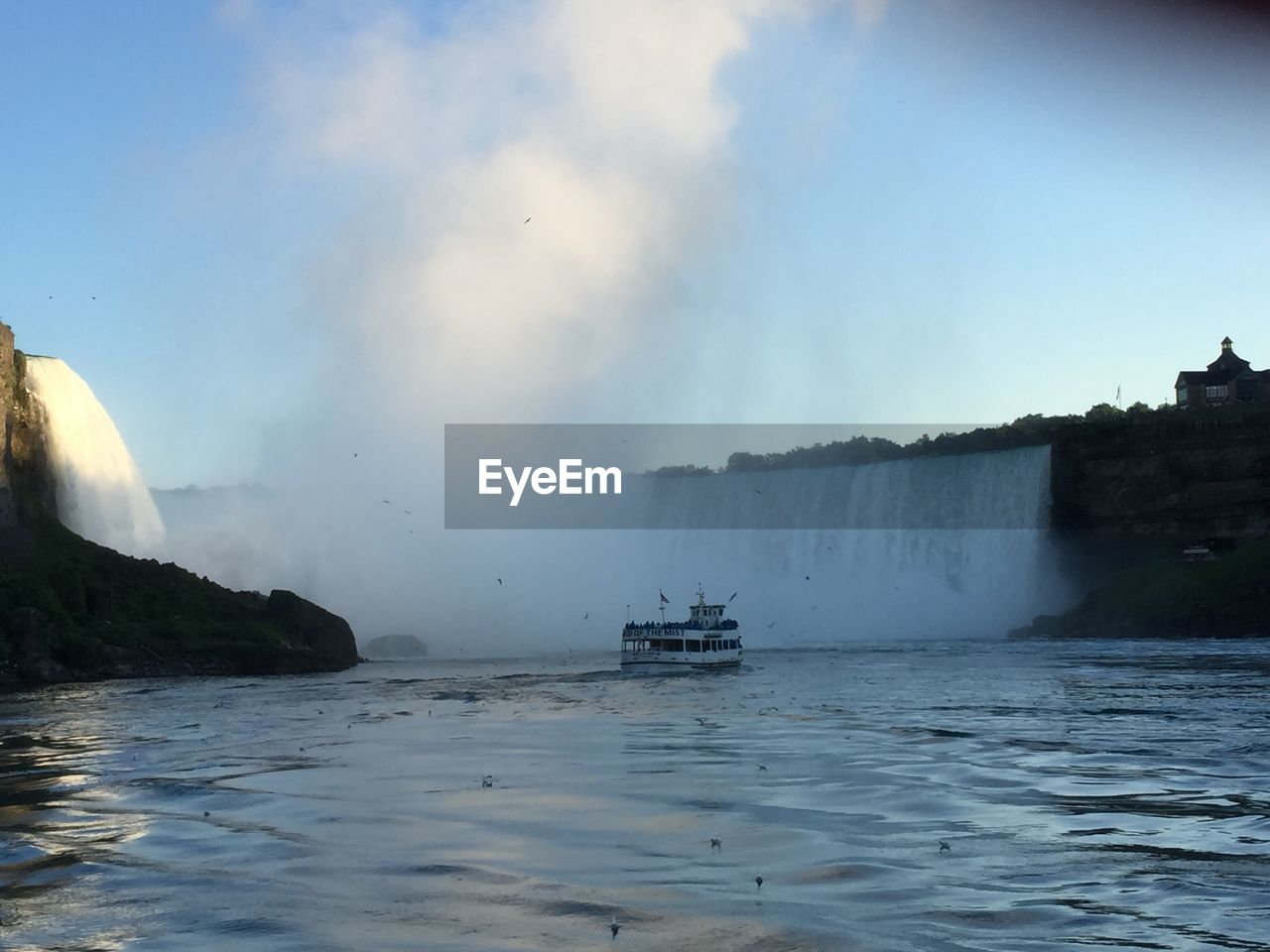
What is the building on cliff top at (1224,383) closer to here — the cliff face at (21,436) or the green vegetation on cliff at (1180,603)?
the green vegetation on cliff at (1180,603)

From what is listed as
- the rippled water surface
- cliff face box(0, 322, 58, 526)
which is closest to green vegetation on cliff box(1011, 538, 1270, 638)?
the rippled water surface

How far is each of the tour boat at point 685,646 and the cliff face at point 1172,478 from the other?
41.7 meters

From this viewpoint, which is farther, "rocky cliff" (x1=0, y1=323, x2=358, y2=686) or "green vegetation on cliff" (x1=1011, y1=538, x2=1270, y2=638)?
"green vegetation on cliff" (x1=1011, y1=538, x2=1270, y2=638)

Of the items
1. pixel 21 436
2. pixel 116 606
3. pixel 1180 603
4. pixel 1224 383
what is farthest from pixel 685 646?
pixel 1224 383

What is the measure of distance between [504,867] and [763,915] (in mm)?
3448

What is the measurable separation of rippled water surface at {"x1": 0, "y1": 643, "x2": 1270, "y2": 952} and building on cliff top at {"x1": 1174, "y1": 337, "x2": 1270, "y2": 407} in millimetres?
96127

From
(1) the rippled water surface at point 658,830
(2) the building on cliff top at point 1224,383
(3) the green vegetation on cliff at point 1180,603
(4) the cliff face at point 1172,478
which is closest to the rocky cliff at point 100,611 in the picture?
(1) the rippled water surface at point 658,830

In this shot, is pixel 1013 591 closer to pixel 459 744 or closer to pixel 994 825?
pixel 459 744

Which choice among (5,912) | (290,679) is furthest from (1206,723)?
(290,679)

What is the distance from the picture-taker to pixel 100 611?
6844cm

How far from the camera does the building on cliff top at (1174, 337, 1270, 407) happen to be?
120875 millimetres

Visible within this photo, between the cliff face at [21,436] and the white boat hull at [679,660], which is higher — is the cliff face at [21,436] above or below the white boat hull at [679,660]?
above

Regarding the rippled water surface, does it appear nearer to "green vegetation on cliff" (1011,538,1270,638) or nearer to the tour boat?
the tour boat

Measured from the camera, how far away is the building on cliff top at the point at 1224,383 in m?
121
